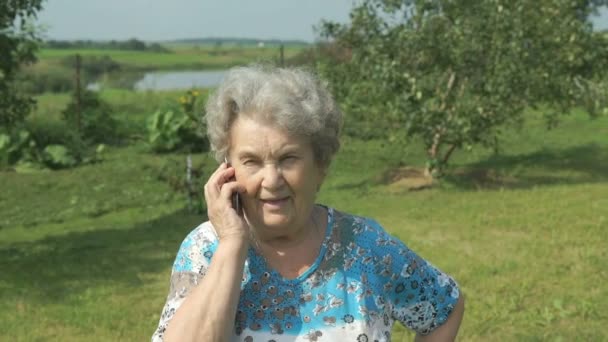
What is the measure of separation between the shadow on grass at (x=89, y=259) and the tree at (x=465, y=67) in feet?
11.2

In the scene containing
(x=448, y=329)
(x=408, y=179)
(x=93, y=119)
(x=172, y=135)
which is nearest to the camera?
(x=448, y=329)

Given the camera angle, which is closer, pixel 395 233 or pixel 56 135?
pixel 395 233

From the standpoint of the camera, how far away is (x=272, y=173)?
229 cm

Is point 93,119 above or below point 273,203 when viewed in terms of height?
below

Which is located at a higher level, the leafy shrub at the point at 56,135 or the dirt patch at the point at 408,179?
the dirt patch at the point at 408,179

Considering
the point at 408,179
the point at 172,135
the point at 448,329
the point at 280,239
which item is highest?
the point at 280,239

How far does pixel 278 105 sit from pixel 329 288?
55 cm

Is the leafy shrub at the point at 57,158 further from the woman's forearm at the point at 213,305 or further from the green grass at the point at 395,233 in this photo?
the woman's forearm at the point at 213,305

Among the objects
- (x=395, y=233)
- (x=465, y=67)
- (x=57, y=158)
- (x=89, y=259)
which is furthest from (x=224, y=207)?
(x=57, y=158)

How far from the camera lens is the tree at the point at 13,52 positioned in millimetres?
8289

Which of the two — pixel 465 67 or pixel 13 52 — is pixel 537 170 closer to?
pixel 465 67

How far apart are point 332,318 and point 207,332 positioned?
405 millimetres

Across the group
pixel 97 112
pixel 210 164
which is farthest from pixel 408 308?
pixel 97 112

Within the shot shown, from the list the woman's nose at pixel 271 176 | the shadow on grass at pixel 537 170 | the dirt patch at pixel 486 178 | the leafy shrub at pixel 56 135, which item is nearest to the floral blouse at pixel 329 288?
the woman's nose at pixel 271 176
